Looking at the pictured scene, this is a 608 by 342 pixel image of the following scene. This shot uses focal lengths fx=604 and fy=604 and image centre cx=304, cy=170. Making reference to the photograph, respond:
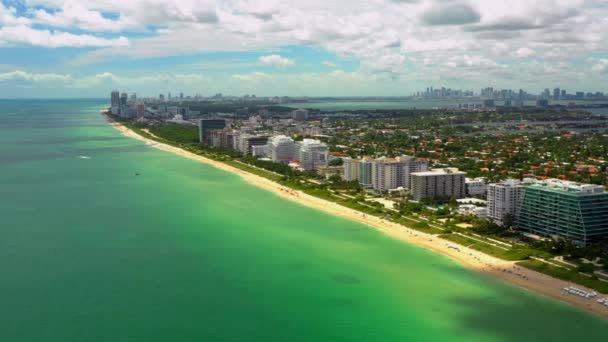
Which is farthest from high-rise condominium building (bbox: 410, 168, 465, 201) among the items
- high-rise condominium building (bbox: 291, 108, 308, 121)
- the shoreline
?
high-rise condominium building (bbox: 291, 108, 308, 121)

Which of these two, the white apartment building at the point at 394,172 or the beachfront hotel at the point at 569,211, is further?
the white apartment building at the point at 394,172

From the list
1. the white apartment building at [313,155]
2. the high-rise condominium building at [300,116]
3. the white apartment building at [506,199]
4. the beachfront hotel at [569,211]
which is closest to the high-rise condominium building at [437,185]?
the white apartment building at [506,199]

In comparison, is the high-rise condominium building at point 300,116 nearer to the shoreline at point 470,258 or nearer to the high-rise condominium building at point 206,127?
the high-rise condominium building at point 206,127

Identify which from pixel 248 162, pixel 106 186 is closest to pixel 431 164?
pixel 248 162

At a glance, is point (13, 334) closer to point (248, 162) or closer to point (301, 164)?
point (301, 164)

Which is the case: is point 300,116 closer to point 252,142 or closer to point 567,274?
point 252,142
